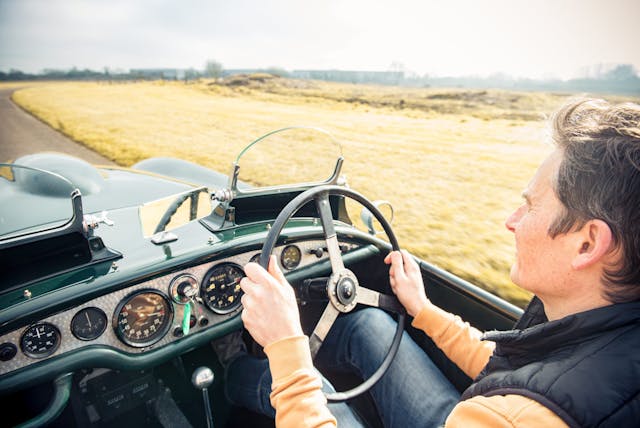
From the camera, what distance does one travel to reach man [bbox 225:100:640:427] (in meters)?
0.86

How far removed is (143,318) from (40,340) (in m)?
0.39

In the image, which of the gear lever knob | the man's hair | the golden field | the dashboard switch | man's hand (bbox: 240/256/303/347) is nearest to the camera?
the man's hair

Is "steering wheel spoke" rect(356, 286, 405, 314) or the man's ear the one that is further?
"steering wheel spoke" rect(356, 286, 405, 314)

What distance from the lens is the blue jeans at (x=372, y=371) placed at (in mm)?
1683

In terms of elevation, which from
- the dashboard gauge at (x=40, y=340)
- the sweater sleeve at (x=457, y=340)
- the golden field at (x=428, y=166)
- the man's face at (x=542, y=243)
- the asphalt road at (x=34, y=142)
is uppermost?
the man's face at (x=542, y=243)

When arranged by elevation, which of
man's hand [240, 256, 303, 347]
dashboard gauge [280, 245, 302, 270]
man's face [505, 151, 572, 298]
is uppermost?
man's face [505, 151, 572, 298]

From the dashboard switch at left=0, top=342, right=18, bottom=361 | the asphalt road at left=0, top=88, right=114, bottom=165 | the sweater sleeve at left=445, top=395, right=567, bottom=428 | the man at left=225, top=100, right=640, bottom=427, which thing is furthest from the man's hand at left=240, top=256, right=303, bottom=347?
the asphalt road at left=0, top=88, right=114, bottom=165

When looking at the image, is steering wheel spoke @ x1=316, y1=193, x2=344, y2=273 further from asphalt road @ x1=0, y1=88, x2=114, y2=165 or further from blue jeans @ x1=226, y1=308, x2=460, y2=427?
asphalt road @ x1=0, y1=88, x2=114, y2=165

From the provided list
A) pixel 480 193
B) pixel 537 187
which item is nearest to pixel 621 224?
pixel 537 187

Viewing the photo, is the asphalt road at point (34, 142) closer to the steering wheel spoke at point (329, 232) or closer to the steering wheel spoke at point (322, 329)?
the steering wheel spoke at point (329, 232)

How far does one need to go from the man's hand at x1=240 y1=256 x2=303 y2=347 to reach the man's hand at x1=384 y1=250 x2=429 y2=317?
29.8 inches

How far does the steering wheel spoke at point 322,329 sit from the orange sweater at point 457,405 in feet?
1.21

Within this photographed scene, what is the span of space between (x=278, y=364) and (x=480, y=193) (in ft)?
18.0

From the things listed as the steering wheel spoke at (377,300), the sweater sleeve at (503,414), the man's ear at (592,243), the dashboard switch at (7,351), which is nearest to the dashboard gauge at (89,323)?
the dashboard switch at (7,351)
